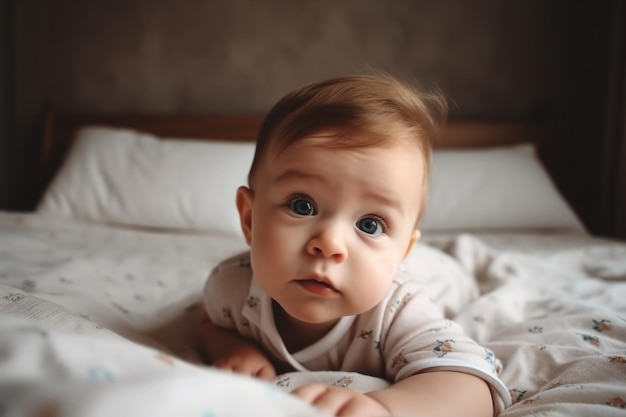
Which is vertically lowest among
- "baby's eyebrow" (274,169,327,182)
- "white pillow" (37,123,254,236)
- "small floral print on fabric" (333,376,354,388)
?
"white pillow" (37,123,254,236)

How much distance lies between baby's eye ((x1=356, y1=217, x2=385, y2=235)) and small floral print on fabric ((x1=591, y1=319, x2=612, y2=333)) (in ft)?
1.40

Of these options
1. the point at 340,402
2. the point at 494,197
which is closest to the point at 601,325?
the point at 340,402

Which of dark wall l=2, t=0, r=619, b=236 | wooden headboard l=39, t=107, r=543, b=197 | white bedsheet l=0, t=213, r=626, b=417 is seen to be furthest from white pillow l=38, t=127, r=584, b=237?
dark wall l=2, t=0, r=619, b=236

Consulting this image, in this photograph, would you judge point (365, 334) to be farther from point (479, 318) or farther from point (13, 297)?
point (13, 297)

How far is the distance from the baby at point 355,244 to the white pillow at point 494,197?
1.41 metres

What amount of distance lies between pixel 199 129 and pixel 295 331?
6.15 ft

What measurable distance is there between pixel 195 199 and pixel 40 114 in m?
1.20

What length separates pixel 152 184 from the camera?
202 centimetres

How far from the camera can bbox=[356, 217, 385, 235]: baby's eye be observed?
703 millimetres

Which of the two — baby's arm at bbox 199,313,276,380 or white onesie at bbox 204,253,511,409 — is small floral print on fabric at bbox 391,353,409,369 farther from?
baby's arm at bbox 199,313,276,380

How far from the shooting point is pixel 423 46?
267 cm

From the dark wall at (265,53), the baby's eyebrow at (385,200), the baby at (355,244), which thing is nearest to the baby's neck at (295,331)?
the baby at (355,244)

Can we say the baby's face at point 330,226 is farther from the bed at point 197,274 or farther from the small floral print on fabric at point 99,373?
the small floral print on fabric at point 99,373

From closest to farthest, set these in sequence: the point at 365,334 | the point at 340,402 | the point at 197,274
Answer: the point at 340,402 → the point at 365,334 → the point at 197,274
